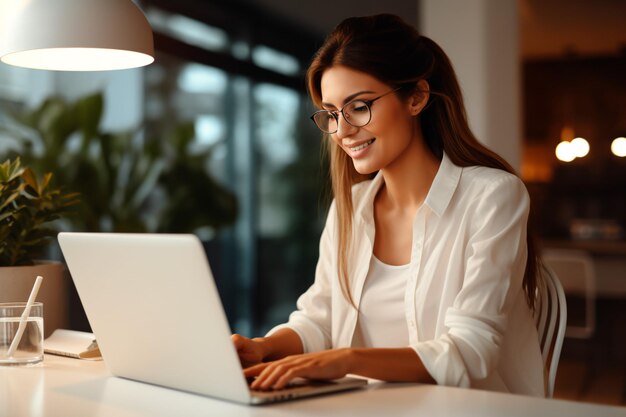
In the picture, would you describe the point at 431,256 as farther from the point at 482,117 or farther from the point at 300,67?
the point at 300,67

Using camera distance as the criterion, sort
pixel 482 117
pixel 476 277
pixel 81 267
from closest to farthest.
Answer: pixel 81 267 < pixel 476 277 < pixel 482 117

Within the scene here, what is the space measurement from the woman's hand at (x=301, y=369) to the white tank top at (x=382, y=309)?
0.54m

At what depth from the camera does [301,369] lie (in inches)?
53.2

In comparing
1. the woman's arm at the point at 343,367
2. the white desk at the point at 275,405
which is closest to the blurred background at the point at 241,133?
the woman's arm at the point at 343,367

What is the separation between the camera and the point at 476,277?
1653 mm

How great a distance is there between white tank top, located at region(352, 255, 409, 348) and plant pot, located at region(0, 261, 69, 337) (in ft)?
2.44

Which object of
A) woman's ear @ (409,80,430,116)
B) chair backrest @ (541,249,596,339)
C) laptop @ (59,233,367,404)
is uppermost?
woman's ear @ (409,80,430,116)

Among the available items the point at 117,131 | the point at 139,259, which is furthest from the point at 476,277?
the point at 117,131

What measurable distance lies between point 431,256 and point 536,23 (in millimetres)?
6671

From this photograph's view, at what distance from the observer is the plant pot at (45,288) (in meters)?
1.89

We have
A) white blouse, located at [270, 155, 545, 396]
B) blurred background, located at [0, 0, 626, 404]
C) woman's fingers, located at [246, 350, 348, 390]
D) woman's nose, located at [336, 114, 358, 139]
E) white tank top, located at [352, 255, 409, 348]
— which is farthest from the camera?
blurred background, located at [0, 0, 626, 404]

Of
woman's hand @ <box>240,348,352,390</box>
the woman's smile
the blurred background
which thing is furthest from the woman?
the blurred background

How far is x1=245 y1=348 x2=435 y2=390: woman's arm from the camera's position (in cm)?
134

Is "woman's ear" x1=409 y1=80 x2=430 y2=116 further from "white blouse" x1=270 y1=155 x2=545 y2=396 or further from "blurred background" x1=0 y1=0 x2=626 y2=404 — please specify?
"blurred background" x1=0 y1=0 x2=626 y2=404
